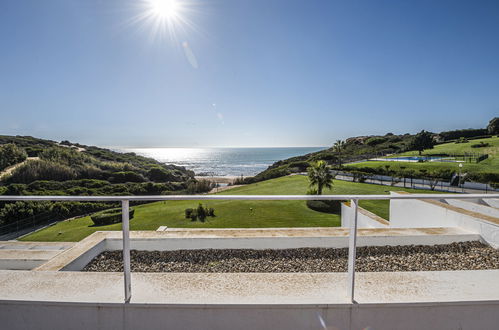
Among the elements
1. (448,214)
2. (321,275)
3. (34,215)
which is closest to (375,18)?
(448,214)

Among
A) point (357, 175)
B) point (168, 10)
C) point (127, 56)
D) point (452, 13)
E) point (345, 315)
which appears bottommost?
point (357, 175)

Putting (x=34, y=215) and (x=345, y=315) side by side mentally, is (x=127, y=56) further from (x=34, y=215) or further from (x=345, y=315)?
(x=345, y=315)

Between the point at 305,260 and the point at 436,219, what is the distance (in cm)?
416

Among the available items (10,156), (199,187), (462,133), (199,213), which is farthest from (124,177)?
(462,133)

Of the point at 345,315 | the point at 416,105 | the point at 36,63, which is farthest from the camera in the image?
the point at 416,105

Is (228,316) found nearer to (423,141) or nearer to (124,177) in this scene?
(124,177)

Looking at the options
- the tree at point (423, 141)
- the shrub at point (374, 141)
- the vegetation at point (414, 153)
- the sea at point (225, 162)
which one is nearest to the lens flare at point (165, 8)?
the vegetation at point (414, 153)

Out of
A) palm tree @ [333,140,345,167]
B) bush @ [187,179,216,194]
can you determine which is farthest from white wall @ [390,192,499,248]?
palm tree @ [333,140,345,167]

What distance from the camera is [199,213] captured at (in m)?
15.3

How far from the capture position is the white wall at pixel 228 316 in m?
1.38

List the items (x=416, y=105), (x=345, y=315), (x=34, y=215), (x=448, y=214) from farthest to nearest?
(x=416, y=105), (x=448, y=214), (x=34, y=215), (x=345, y=315)

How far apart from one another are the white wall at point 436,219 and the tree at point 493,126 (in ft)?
200

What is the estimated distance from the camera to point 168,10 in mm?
8375

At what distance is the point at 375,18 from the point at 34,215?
47.8ft
